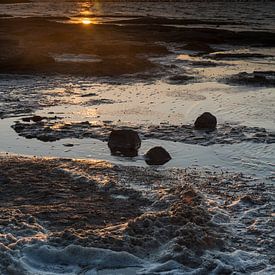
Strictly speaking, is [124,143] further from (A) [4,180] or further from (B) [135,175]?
(A) [4,180]

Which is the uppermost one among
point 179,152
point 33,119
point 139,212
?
point 139,212

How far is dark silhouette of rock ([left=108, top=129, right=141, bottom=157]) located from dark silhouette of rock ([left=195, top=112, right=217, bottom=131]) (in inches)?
83.7

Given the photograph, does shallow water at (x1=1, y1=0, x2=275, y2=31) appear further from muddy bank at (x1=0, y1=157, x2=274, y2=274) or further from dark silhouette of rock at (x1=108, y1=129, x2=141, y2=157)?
muddy bank at (x1=0, y1=157, x2=274, y2=274)

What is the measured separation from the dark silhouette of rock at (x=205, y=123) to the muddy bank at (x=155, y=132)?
0.16m

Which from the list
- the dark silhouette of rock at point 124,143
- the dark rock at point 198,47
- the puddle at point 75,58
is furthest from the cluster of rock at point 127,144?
the dark rock at point 198,47

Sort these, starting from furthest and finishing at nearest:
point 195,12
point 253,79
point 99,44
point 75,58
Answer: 1. point 195,12
2. point 99,44
3. point 75,58
4. point 253,79

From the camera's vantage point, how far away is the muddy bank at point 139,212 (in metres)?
6.68

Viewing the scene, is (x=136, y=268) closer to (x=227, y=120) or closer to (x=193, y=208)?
(x=193, y=208)

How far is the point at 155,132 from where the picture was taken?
12500mm

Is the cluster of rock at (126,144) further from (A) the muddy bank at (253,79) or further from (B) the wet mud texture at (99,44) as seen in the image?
(B) the wet mud texture at (99,44)

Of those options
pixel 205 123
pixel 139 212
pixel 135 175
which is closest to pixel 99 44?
pixel 205 123

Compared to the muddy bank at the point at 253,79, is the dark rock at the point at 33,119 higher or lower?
higher

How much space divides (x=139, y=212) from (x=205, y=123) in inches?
207

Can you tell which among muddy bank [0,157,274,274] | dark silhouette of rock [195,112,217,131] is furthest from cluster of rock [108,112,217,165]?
dark silhouette of rock [195,112,217,131]
